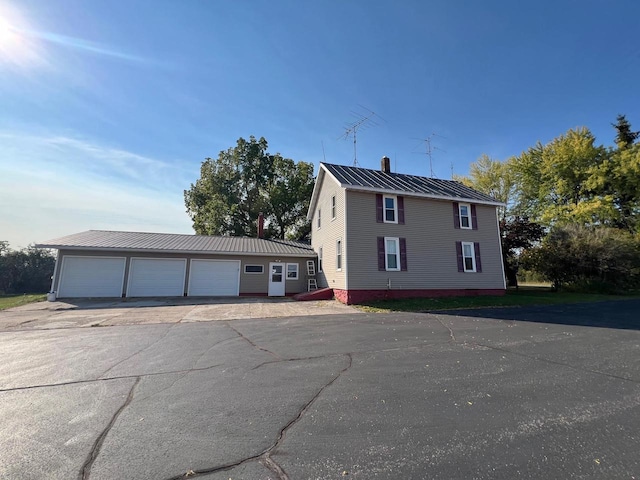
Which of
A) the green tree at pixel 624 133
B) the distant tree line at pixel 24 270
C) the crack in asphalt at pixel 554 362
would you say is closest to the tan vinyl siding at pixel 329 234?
the crack in asphalt at pixel 554 362

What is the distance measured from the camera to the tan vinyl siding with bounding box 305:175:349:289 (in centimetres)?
1489

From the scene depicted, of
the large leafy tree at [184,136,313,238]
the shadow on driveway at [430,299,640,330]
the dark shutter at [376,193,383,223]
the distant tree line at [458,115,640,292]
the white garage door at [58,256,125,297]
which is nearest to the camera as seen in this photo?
the shadow on driveway at [430,299,640,330]

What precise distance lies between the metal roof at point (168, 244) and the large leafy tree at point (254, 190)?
373 inches

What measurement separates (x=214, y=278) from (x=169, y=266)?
8.83 feet

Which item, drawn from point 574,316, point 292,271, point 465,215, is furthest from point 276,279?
point 574,316

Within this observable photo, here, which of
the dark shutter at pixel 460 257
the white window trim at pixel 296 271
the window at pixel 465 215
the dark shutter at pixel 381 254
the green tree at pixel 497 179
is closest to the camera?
the dark shutter at pixel 381 254

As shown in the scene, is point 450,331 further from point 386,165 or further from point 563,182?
point 563,182

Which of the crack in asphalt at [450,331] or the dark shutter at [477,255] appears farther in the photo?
the dark shutter at [477,255]

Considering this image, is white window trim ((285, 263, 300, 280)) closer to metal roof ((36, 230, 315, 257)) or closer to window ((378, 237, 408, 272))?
metal roof ((36, 230, 315, 257))

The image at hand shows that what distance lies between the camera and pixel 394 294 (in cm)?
1457

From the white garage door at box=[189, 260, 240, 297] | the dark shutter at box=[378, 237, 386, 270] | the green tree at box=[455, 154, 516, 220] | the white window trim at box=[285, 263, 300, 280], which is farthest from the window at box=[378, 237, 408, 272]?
the green tree at box=[455, 154, 516, 220]

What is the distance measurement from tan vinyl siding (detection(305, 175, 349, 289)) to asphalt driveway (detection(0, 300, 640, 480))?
8.38 meters

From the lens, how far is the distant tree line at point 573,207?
63.1 feet

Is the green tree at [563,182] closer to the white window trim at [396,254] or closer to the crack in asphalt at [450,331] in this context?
the white window trim at [396,254]
